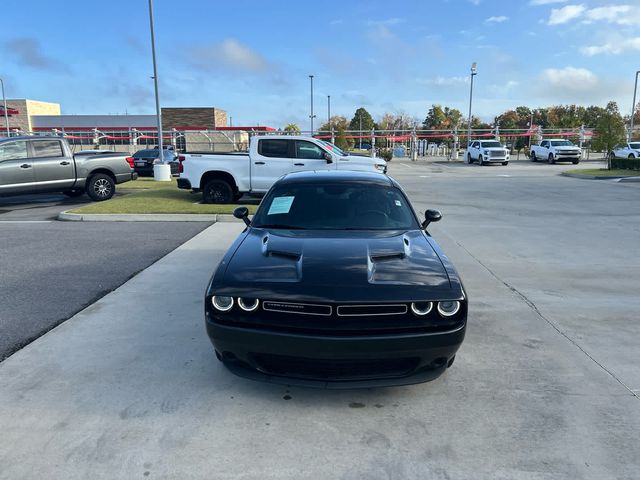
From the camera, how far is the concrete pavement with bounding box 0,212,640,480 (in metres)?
2.70

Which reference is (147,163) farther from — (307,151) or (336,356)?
(336,356)

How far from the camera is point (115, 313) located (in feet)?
16.5

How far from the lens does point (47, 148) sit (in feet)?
42.4

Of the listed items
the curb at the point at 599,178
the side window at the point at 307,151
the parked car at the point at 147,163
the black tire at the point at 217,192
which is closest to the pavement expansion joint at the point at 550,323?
the side window at the point at 307,151

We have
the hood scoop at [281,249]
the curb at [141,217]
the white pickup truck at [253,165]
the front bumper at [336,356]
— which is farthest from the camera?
the white pickup truck at [253,165]

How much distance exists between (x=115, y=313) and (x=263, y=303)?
103 inches

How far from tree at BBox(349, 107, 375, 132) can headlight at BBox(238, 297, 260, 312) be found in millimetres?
94003

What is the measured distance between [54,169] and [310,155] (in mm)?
6915

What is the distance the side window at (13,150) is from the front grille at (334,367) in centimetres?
1225

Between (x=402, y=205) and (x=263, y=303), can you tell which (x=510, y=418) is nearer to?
(x=263, y=303)

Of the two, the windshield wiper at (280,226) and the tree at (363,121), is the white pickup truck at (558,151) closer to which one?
the windshield wiper at (280,226)

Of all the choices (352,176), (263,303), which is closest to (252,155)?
(352,176)

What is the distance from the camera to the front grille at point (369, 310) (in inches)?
119

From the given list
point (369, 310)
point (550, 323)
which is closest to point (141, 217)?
point (550, 323)
